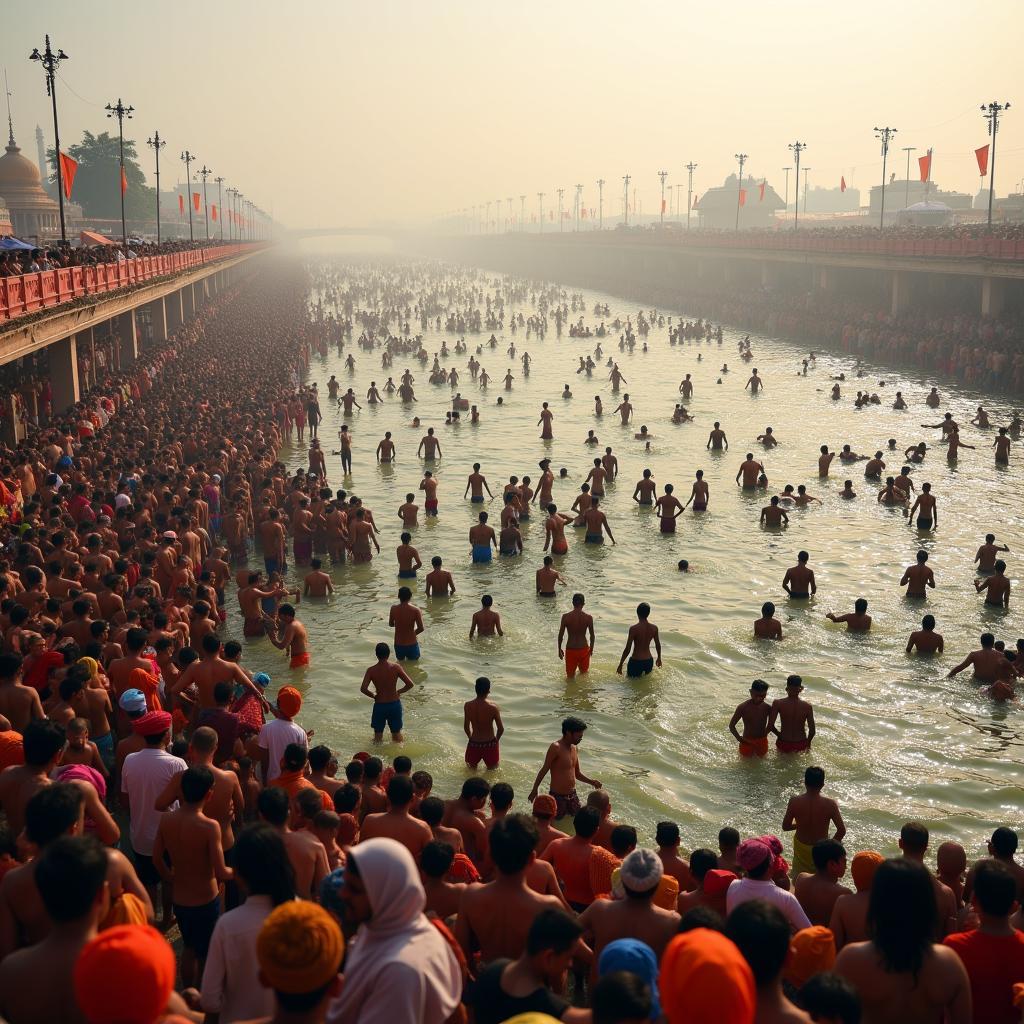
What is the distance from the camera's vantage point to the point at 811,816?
25.4 ft

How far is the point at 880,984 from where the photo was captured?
4098 mm

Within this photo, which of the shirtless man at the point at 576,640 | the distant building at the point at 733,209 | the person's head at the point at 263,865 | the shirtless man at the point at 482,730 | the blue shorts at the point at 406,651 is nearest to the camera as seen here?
the person's head at the point at 263,865

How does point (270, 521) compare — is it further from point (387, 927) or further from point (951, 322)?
point (951, 322)

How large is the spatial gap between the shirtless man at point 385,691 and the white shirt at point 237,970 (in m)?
5.99

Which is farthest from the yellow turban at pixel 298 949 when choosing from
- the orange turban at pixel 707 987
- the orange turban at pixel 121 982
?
the orange turban at pixel 707 987

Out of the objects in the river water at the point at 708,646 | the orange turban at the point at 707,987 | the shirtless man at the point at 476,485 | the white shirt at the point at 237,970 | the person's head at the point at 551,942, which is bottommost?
the river water at the point at 708,646

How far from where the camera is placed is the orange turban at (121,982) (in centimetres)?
309

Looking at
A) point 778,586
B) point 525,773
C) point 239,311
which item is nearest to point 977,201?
point 239,311

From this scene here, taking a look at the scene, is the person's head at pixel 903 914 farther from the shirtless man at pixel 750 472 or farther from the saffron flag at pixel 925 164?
the saffron flag at pixel 925 164

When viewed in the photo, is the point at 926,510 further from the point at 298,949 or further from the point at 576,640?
the point at 298,949

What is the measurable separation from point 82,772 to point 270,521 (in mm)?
9934

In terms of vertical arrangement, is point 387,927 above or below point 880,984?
above

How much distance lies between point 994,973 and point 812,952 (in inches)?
32.6

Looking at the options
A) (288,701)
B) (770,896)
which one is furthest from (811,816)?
(288,701)
